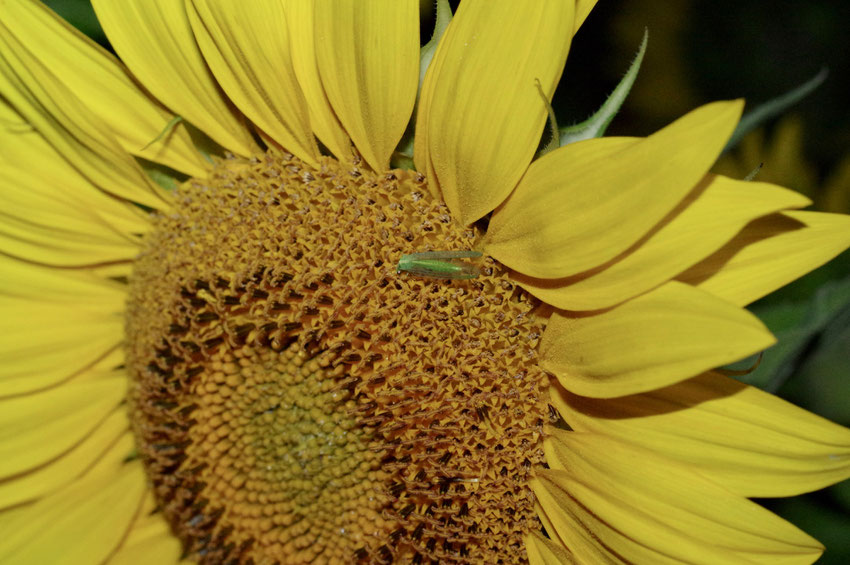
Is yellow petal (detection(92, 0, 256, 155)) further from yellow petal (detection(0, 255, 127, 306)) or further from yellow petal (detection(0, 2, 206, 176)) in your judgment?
yellow petal (detection(0, 255, 127, 306))

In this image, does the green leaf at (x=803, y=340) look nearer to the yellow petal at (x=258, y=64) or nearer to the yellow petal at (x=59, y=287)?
the yellow petal at (x=258, y=64)

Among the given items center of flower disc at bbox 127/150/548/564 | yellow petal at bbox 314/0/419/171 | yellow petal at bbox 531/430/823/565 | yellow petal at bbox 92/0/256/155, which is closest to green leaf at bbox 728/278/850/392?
yellow petal at bbox 531/430/823/565

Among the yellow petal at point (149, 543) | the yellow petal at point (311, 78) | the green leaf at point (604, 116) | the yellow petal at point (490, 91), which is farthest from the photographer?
the yellow petal at point (149, 543)

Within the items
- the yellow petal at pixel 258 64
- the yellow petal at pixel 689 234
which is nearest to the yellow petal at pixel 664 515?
the yellow petal at pixel 689 234

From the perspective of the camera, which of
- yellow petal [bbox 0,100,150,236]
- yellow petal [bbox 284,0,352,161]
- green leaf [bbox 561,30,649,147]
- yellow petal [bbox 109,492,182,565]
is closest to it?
green leaf [bbox 561,30,649,147]

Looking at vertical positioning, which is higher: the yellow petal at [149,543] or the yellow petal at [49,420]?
the yellow petal at [49,420]

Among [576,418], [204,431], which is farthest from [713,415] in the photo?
[204,431]

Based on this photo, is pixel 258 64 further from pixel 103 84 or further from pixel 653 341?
pixel 653 341
